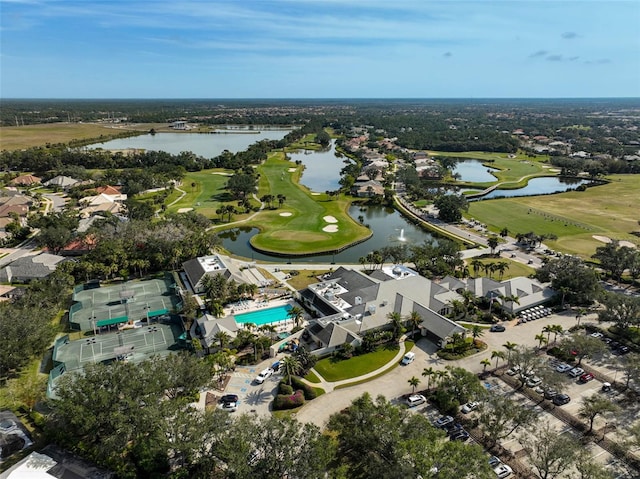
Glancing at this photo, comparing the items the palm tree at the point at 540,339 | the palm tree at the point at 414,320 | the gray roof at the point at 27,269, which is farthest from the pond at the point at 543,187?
the gray roof at the point at 27,269

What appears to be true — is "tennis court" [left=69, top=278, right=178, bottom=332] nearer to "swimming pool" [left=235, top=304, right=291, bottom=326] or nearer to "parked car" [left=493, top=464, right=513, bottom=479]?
"swimming pool" [left=235, top=304, right=291, bottom=326]

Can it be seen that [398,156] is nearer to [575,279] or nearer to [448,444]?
[575,279]

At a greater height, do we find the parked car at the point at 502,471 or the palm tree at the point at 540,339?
the palm tree at the point at 540,339

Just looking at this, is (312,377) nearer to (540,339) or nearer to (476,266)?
(540,339)

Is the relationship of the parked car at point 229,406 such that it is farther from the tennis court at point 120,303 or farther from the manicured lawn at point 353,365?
the tennis court at point 120,303

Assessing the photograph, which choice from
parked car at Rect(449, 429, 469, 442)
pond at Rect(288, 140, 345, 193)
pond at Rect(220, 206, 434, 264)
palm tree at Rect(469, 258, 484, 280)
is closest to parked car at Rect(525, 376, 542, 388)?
parked car at Rect(449, 429, 469, 442)

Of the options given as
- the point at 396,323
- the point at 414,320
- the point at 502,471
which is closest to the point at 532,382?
the point at 502,471
